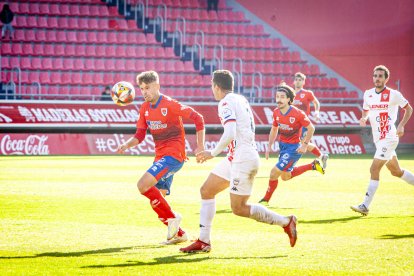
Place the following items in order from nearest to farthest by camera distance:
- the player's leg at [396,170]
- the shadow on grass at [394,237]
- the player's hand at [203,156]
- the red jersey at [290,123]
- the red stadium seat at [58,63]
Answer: the player's hand at [203,156], the shadow on grass at [394,237], the player's leg at [396,170], the red jersey at [290,123], the red stadium seat at [58,63]

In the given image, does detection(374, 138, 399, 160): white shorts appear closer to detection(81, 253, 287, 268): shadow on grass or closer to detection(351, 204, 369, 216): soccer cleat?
detection(351, 204, 369, 216): soccer cleat

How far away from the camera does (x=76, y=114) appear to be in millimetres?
29562

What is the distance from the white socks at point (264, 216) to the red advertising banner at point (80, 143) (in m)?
21.9

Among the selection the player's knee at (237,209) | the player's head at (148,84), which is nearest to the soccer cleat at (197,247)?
the player's knee at (237,209)

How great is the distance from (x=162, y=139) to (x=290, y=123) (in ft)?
16.7

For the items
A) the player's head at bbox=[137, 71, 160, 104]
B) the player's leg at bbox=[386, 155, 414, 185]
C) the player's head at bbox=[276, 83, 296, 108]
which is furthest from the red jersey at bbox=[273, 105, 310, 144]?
the player's head at bbox=[137, 71, 160, 104]

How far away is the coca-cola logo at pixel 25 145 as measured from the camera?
29.0m

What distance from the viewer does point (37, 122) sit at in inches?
1143

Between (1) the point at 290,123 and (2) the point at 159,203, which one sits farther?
(1) the point at 290,123

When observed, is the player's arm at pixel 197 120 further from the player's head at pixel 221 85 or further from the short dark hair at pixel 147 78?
the player's head at pixel 221 85

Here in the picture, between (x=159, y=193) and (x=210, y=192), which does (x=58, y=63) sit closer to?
(x=159, y=193)

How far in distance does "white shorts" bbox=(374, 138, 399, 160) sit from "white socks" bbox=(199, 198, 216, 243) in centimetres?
501

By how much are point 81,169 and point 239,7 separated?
20391mm

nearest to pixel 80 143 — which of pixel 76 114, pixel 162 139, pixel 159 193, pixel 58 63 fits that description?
pixel 76 114
